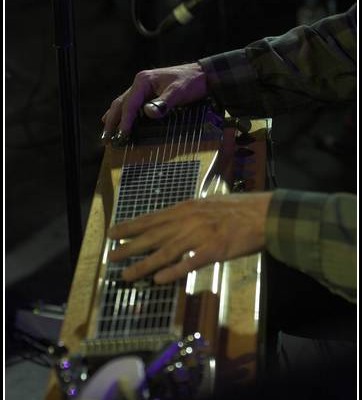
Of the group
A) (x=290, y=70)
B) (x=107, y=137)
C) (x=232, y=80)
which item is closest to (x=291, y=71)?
(x=290, y=70)

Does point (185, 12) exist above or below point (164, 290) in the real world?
above

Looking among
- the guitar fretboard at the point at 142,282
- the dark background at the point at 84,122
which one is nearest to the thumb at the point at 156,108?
the guitar fretboard at the point at 142,282

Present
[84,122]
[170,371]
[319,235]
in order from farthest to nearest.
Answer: [84,122]
[319,235]
[170,371]

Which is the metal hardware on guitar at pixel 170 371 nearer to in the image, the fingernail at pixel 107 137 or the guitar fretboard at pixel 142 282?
the guitar fretboard at pixel 142 282

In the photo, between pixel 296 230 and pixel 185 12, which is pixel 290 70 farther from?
pixel 296 230

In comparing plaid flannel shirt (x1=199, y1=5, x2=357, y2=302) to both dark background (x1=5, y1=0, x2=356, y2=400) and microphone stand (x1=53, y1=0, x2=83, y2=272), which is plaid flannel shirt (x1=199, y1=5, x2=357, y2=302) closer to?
microphone stand (x1=53, y1=0, x2=83, y2=272)

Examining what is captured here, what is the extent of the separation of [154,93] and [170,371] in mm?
666

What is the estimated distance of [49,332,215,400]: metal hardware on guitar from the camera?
31.7 inches

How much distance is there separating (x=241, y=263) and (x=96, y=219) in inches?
9.8

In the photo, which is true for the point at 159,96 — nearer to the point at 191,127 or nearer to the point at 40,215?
the point at 191,127

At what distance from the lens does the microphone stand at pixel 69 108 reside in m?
1.34

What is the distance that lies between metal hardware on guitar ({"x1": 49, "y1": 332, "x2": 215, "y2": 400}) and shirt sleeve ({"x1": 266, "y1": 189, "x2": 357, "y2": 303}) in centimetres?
17

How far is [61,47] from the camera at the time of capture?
1.36 meters

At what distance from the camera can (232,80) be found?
1.38 m
